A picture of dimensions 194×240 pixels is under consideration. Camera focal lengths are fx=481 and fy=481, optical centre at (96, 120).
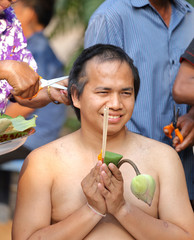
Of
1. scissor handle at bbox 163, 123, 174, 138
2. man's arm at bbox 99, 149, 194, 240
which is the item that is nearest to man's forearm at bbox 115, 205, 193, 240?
man's arm at bbox 99, 149, 194, 240

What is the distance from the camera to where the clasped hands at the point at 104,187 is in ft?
6.58

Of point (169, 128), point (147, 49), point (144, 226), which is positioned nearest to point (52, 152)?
point (144, 226)

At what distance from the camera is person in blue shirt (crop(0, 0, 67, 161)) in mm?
3865

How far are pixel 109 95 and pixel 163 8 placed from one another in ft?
3.46

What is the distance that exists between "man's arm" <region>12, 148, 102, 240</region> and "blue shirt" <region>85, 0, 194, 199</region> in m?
0.75

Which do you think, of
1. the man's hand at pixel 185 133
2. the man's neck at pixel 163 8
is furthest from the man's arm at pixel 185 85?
the man's neck at pixel 163 8

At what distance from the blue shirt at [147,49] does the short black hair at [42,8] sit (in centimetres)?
125

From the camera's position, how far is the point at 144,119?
2883 mm

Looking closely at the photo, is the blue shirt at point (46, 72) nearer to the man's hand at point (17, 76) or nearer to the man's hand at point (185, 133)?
the man's hand at point (185, 133)

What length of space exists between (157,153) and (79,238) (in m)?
0.60

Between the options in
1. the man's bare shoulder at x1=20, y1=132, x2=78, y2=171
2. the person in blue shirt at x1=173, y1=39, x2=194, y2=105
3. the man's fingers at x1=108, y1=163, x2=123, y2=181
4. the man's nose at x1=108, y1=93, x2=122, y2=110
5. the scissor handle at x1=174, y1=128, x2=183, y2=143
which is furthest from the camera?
the scissor handle at x1=174, y1=128, x2=183, y2=143

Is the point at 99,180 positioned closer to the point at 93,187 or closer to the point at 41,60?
the point at 93,187

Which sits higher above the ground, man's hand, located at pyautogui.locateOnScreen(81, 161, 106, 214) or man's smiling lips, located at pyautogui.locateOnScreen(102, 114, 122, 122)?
man's smiling lips, located at pyautogui.locateOnScreen(102, 114, 122, 122)

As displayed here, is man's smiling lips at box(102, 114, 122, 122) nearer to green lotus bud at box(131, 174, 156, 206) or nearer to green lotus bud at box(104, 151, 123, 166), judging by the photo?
green lotus bud at box(104, 151, 123, 166)
